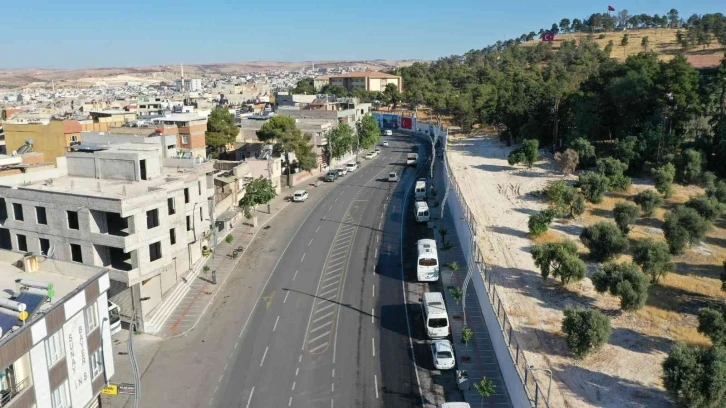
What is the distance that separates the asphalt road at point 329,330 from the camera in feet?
73.8

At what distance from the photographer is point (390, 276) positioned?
1368 inches

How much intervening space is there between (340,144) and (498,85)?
5420 cm

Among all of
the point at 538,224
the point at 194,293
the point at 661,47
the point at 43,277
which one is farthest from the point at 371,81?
the point at 43,277

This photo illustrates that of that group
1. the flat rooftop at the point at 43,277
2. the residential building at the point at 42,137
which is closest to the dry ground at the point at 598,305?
the flat rooftop at the point at 43,277

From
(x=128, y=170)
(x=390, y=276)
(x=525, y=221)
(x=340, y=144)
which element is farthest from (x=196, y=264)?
(x=340, y=144)

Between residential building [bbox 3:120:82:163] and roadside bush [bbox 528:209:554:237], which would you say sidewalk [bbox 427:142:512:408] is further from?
residential building [bbox 3:120:82:163]

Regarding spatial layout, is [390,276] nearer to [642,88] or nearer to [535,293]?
[535,293]

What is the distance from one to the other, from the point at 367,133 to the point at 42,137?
145 feet

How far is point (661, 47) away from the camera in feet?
451

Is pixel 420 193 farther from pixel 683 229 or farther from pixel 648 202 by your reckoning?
pixel 683 229

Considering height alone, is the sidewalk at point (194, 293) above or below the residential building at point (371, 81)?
below

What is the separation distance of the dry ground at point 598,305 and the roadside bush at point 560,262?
30.6 inches

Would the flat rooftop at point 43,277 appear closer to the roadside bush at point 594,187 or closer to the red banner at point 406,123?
the roadside bush at point 594,187

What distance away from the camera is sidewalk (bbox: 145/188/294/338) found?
28.5 metres
